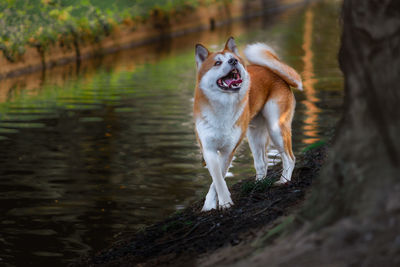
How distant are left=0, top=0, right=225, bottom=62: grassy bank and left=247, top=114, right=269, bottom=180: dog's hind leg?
11.9 metres

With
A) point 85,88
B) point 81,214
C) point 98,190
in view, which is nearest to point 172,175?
point 98,190

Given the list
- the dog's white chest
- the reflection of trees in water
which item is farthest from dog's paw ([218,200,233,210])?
the reflection of trees in water

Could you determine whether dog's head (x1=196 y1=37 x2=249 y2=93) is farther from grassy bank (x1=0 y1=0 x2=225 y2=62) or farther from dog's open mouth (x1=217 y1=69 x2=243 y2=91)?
grassy bank (x1=0 y1=0 x2=225 y2=62)

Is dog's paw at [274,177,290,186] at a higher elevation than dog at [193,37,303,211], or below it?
below

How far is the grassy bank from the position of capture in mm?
19781

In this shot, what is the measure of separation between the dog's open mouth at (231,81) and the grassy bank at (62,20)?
503 inches

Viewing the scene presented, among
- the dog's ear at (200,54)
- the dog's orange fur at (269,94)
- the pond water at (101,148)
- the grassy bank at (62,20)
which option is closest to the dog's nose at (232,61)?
the dog's ear at (200,54)

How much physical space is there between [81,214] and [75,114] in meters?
6.27

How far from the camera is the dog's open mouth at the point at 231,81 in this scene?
698 cm

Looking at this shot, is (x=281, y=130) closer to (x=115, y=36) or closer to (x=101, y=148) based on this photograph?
(x=101, y=148)

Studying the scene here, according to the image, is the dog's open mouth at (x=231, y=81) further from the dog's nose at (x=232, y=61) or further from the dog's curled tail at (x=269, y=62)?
the dog's curled tail at (x=269, y=62)

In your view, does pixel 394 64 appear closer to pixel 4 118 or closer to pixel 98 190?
pixel 98 190

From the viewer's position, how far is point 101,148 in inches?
432

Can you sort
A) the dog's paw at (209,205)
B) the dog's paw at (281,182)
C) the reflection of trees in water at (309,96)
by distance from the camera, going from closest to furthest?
the dog's paw at (209,205) < the dog's paw at (281,182) < the reflection of trees in water at (309,96)
